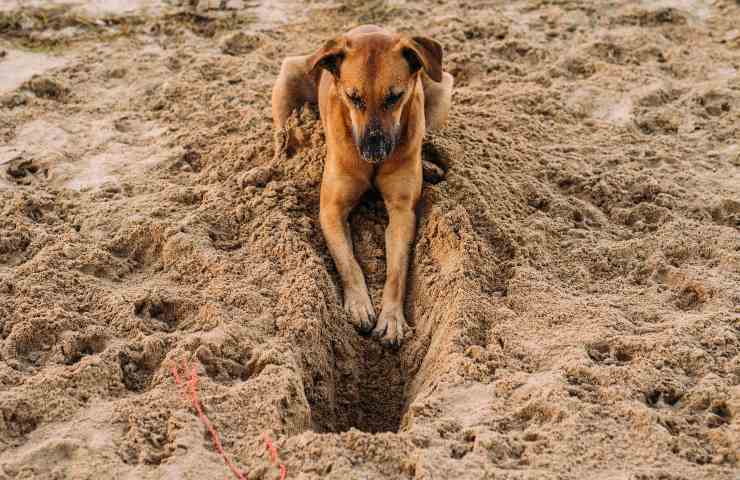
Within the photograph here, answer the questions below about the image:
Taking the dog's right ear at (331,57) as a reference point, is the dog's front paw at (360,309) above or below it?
below

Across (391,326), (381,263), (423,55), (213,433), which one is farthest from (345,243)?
(213,433)

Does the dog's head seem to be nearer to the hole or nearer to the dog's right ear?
the dog's right ear

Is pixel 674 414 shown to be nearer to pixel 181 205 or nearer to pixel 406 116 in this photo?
pixel 406 116

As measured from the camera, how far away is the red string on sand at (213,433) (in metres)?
3.13

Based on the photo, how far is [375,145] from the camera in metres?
4.23

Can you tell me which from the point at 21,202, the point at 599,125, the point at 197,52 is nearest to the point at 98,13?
the point at 197,52

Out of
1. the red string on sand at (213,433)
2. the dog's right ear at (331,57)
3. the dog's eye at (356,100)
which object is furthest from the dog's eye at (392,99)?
the red string on sand at (213,433)

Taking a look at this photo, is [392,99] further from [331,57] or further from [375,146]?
[331,57]

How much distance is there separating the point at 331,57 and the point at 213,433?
205 cm

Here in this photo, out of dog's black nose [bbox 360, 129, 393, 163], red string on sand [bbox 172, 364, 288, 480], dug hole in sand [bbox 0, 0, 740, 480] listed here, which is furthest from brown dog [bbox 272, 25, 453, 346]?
red string on sand [bbox 172, 364, 288, 480]

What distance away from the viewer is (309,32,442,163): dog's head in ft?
13.9

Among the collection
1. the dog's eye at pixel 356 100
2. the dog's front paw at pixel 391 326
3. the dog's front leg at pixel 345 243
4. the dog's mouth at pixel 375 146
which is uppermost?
the dog's eye at pixel 356 100

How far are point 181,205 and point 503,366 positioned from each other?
6.84 feet

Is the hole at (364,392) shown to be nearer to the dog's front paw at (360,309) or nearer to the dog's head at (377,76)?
the dog's front paw at (360,309)
